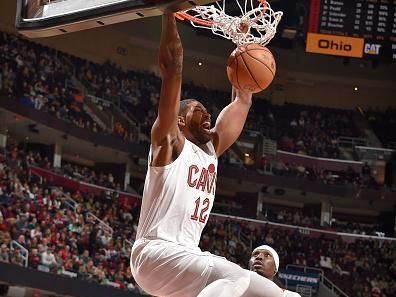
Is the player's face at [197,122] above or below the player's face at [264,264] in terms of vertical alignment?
above

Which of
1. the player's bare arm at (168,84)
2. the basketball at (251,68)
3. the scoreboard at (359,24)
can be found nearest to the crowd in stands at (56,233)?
the scoreboard at (359,24)

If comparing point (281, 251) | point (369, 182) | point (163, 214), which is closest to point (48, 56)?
point (281, 251)

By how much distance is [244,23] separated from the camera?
6.63 metres

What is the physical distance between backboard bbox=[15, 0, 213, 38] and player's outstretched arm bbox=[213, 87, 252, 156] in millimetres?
1070

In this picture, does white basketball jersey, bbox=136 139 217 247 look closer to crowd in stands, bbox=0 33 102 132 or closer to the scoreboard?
crowd in stands, bbox=0 33 102 132

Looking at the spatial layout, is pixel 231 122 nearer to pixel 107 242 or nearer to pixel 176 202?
pixel 176 202

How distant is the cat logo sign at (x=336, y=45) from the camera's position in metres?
23.3

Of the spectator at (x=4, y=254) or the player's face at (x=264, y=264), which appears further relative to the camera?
the spectator at (x=4, y=254)

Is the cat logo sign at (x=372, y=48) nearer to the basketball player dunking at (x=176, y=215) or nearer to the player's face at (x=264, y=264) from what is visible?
the player's face at (x=264, y=264)

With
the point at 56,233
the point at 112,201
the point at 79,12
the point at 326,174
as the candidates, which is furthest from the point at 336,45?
the point at 79,12

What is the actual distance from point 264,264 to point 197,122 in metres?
1.79

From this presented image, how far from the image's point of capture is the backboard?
503cm

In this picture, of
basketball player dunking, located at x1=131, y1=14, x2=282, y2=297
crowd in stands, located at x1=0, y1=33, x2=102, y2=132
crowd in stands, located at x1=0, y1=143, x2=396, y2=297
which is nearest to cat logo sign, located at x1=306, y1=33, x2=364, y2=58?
crowd in stands, located at x1=0, y1=143, x2=396, y2=297

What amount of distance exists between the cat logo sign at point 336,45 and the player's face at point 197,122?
18.4 meters
